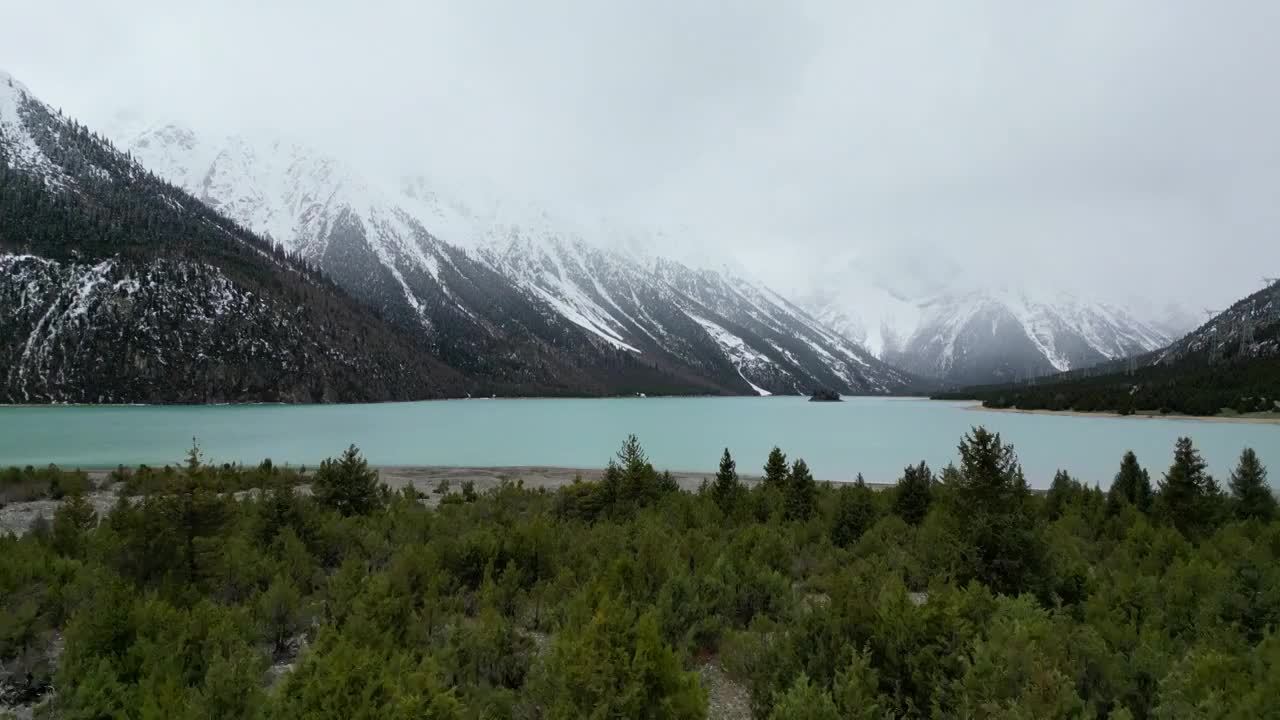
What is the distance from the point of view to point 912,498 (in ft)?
61.6

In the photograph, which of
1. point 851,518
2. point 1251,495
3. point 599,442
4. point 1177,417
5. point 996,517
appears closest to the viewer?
point 996,517

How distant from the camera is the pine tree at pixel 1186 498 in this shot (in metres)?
16.9

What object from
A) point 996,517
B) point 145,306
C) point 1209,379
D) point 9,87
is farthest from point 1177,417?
point 9,87

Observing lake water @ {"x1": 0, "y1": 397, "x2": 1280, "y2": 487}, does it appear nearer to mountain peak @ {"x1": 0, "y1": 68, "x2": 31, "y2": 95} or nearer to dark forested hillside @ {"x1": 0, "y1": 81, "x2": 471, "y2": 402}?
dark forested hillside @ {"x1": 0, "y1": 81, "x2": 471, "y2": 402}

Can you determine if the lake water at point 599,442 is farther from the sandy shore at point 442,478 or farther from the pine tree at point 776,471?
the pine tree at point 776,471

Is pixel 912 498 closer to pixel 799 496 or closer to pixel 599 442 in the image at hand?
pixel 799 496

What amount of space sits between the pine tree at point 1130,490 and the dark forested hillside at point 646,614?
1.49m

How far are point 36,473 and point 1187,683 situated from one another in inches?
1297

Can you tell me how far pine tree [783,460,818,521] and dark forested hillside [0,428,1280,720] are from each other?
985 millimetres

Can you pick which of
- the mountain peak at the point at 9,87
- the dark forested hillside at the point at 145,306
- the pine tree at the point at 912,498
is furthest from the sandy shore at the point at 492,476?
the mountain peak at the point at 9,87

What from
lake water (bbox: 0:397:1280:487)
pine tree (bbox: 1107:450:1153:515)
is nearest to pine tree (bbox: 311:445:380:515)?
lake water (bbox: 0:397:1280:487)

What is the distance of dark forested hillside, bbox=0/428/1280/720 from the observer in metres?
5.82

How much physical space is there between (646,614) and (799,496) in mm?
12967

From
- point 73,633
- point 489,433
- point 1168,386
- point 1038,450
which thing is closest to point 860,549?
point 73,633
